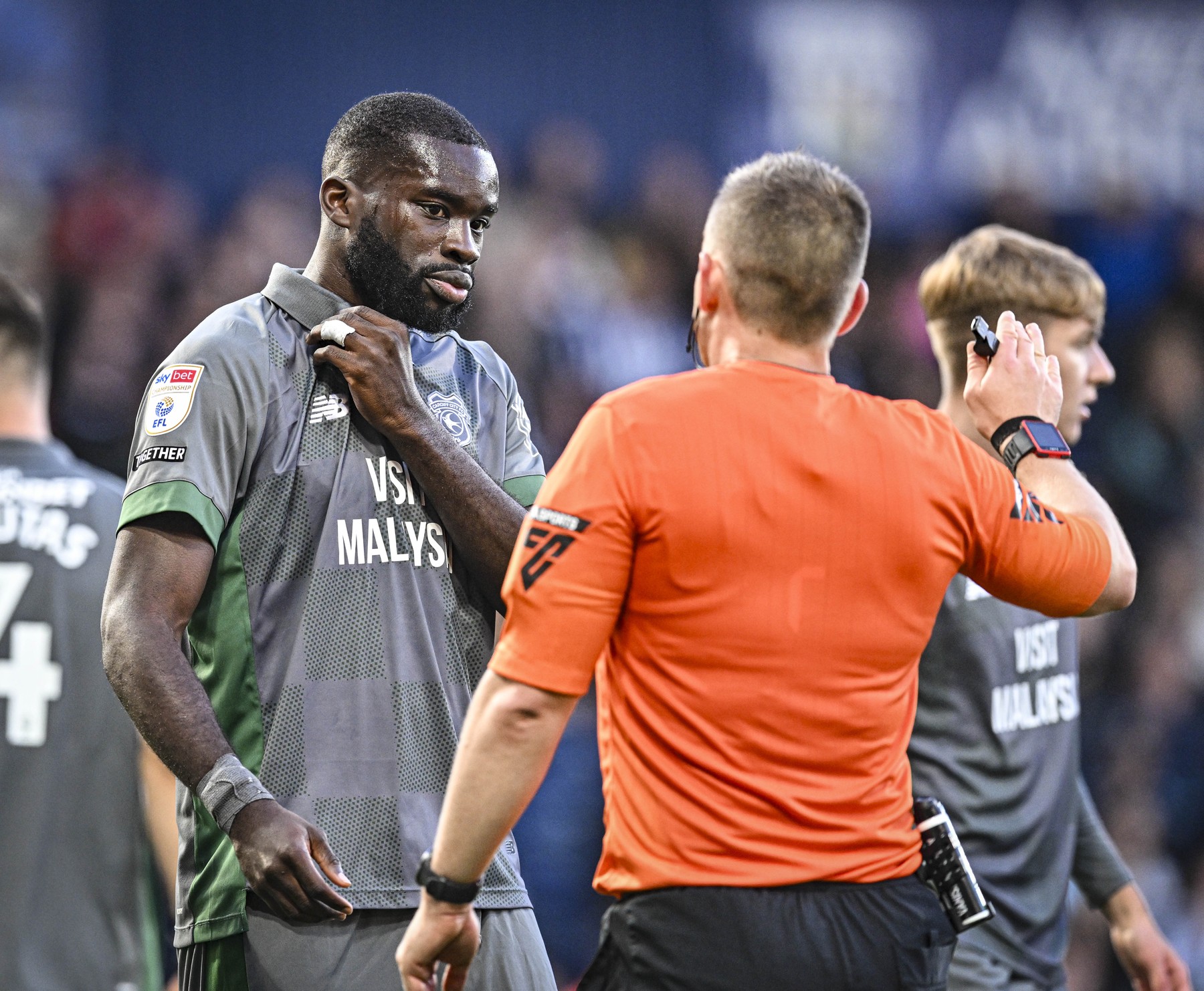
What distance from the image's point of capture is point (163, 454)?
8.52ft

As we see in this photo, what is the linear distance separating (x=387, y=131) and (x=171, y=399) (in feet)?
2.29

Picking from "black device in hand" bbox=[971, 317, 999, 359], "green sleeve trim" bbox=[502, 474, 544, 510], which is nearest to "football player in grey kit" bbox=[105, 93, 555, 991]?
"green sleeve trim" bbox=[502, 474, 544, 510]

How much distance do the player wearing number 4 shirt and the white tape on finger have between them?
1425 mm

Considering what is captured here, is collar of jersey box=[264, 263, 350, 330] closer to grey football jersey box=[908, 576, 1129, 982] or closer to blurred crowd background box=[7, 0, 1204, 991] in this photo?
grey football jersey box=[908, 576, 1129, 982]

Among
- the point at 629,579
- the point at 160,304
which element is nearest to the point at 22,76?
the point at 160,304

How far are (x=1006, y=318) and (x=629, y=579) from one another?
99 cm

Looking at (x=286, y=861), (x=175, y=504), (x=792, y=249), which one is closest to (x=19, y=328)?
(x=175, y=504)

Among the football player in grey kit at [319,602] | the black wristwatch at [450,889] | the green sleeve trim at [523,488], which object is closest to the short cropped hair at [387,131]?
the football player in grey kit at [319,602]

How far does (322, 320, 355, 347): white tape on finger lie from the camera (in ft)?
8.90

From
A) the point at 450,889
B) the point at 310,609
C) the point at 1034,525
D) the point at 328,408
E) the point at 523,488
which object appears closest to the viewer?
the point at 450,889

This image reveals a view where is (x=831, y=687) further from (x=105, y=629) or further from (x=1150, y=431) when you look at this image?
(x=1150, y=431)

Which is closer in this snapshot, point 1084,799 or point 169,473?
point 169,473

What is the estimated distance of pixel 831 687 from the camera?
2258 mm

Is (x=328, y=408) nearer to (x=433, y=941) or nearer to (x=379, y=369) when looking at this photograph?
(x=379, y=369)
